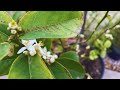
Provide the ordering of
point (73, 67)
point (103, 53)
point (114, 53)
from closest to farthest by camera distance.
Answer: point (73, 67) → point (103, 53) → point (114, 53)

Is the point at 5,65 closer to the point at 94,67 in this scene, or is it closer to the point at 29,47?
the point at 29,47

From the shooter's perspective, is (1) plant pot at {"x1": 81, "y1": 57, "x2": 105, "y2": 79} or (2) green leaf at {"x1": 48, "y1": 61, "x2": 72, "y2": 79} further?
(1) plant pot at {"x1": 81, "y1": 57, "x2": 105, "y2": 79}

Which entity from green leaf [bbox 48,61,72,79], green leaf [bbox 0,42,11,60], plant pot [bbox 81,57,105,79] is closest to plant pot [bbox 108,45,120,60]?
plant pot [bbox 81,57,105,79]

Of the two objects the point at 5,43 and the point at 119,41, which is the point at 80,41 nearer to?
the point at 119,41

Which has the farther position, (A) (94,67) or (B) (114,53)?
(B) (114,53)

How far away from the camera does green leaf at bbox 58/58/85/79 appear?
2.08 feet

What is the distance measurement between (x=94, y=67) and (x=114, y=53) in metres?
0.20

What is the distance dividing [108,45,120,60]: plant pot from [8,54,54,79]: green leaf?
2.71ft

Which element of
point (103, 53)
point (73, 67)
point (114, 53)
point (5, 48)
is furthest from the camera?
point (114, 53)

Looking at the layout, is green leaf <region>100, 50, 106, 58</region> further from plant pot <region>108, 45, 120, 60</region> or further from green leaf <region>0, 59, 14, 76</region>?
green leaf <region>0, 59, 14, 76</region>

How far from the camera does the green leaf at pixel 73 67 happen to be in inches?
25.0

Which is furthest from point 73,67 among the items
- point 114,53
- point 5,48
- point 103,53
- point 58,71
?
point 114,53

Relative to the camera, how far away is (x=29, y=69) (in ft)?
1.44
